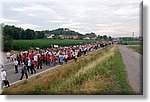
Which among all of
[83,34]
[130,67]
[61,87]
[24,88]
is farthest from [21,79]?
[130,67]

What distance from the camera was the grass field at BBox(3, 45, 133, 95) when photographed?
671 cm

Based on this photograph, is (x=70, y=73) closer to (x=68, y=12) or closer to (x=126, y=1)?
(x=68, y=12)

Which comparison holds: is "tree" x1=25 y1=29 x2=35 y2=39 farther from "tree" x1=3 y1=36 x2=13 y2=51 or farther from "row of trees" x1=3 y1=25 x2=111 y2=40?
"tree" x1=3 y1=36 x2=13 y2=51

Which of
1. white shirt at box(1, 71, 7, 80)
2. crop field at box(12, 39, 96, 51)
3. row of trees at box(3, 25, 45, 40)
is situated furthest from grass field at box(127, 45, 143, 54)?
white shirt at box(1, 71, 7, 80)

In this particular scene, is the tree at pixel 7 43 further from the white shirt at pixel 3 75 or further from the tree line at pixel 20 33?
the white shirt at pixel 3 75

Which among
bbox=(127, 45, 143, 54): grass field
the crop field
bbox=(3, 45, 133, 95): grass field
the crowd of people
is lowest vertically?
bbox=(3, 45, 133, 95): grass field

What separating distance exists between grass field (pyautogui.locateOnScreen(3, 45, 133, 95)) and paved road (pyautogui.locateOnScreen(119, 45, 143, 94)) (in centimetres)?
9

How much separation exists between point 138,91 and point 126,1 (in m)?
1.53

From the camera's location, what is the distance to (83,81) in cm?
685

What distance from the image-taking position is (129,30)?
694 centimetres

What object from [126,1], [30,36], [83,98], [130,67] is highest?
[126,1]

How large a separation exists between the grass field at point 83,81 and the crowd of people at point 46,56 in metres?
0.25

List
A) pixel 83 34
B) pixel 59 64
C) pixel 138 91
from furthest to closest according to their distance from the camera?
1. pixel 59 64
2. pixel 83 34
3. pixel 138 91

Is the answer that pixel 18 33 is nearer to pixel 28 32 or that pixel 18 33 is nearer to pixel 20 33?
pixel 20 33
